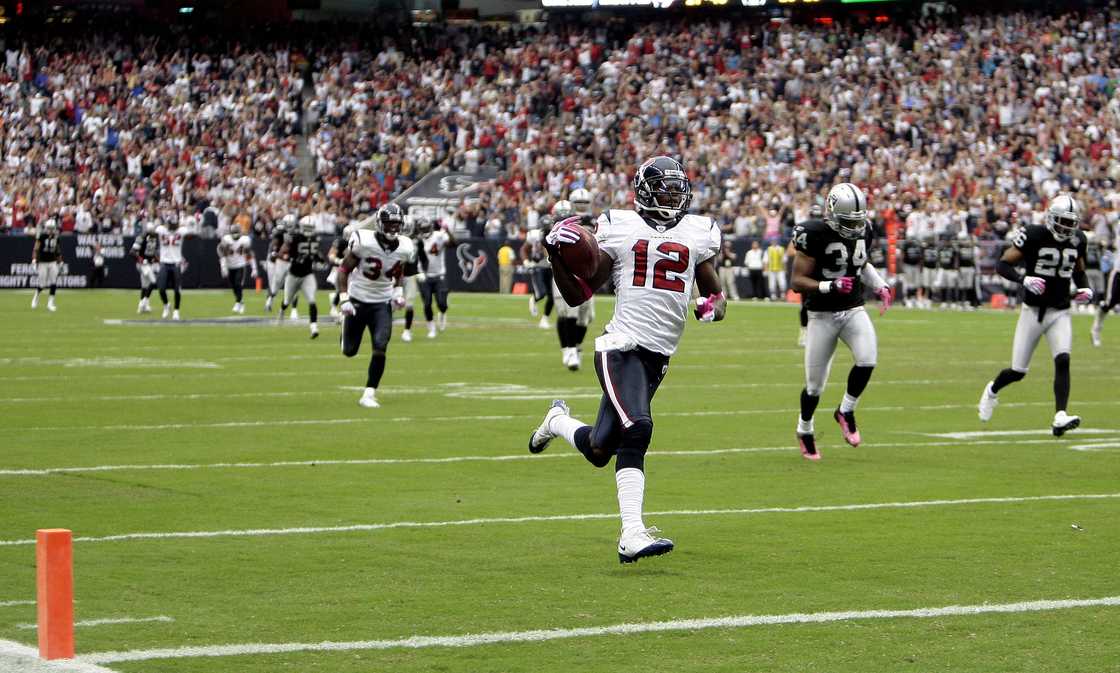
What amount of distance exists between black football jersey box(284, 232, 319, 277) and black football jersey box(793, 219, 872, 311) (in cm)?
1491

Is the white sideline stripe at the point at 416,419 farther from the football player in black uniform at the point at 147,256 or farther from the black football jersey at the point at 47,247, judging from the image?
the black football jersey at the point at 47,247

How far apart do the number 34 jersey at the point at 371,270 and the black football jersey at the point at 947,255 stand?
2207 cm

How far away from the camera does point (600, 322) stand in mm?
30688

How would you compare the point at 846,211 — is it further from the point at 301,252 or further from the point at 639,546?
the point at 301,252

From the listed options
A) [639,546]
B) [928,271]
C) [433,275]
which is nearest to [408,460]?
[639,546]

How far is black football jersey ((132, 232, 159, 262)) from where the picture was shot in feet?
107

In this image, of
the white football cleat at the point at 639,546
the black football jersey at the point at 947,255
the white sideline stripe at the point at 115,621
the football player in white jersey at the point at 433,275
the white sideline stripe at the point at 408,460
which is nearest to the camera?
the white sideline stripe at the point at 115,621

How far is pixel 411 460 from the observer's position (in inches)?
474

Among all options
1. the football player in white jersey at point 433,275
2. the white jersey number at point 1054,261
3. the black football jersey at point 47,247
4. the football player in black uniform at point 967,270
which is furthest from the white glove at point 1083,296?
the black football jersey at point 47,247

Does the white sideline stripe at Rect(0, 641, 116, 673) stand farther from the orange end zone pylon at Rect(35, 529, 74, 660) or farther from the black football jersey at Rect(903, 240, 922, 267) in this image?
the black football jersey at Rect(903, 240, 922, 267)

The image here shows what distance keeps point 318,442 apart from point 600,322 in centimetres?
1770

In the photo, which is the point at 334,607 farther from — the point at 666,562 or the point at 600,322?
the point at 600,322

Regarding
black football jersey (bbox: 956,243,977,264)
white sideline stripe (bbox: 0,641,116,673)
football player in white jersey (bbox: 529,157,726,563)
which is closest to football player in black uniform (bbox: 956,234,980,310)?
black football jersey (bbox: 956,243,977,264)

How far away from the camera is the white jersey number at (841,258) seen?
40.3ft
